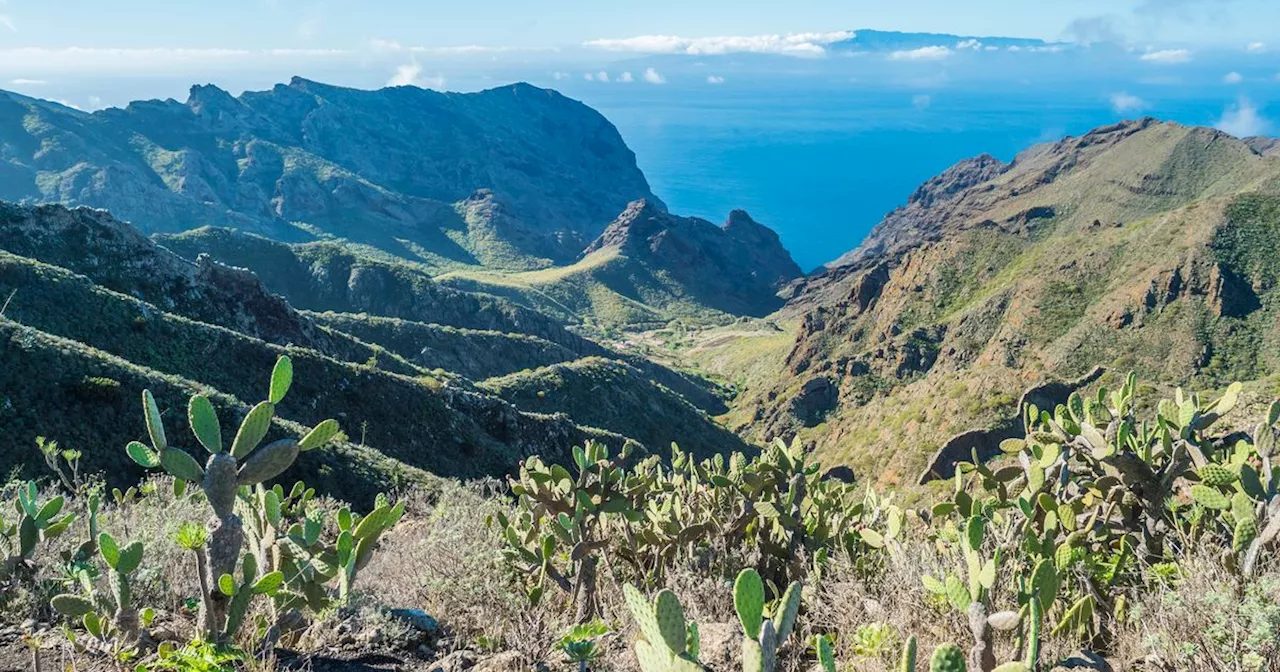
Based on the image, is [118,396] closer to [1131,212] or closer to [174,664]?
[174,664]

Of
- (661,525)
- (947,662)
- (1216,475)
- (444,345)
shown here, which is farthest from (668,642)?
(444,345)

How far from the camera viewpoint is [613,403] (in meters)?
52.5

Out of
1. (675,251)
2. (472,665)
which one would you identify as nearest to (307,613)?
(472,665)

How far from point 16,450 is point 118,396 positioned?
350cm

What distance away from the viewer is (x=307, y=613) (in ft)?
17.0

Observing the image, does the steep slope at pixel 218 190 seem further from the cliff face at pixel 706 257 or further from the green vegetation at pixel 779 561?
the green vegetation at pixel 779 561

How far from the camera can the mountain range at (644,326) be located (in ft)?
94.0

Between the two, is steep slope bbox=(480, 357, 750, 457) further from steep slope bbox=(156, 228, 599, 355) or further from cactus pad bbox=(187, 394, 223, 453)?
cactus pad bbox=(187, 394, 223, 453)

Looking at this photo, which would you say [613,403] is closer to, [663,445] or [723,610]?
[663,445]

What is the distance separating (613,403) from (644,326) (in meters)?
81.4

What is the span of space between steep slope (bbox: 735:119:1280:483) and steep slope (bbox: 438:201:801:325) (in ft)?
183

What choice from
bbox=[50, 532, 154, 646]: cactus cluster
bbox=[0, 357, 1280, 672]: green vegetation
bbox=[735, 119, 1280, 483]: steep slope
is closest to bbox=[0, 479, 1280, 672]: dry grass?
bbox=[0, 357, 1280, 672]: green vegetation

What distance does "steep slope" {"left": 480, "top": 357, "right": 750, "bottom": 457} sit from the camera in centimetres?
4881

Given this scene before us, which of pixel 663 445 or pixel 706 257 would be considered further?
pixel 706 257
